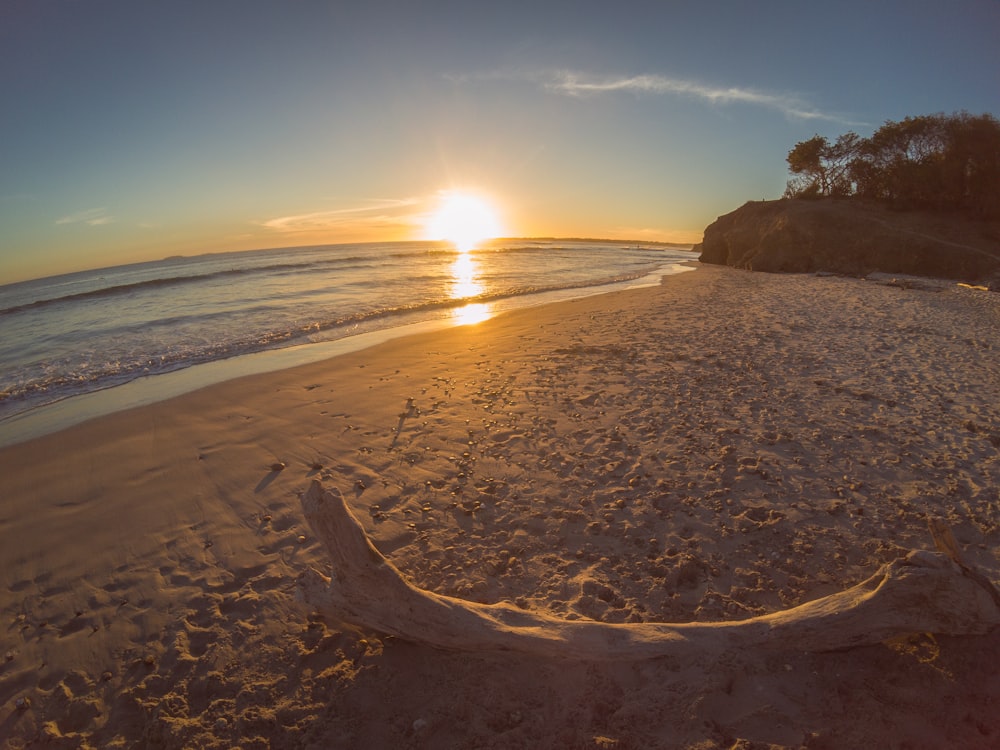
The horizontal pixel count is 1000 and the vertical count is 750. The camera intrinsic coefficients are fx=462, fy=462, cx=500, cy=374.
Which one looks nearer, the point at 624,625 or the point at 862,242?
the point at 624,625

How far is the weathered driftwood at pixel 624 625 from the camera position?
3.00 meters

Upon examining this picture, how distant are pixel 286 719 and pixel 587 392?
6.07 m

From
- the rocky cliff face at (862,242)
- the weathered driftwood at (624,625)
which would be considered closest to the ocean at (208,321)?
the weathered driftwood at (624,625)

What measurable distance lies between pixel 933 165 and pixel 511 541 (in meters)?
41.1

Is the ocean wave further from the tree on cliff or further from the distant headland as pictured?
the tree on cliff

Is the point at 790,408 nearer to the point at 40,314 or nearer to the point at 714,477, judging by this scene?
the point at 714,477

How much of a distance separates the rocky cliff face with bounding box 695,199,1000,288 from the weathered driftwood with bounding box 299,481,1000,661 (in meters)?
25.6

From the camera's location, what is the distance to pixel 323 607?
3211 millimetres

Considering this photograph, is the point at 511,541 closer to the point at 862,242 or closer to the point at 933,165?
the point at 862,242

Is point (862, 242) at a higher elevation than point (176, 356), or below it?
higher

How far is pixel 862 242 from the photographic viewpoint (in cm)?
2684

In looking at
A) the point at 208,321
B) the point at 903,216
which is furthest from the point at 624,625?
the point at 903,216

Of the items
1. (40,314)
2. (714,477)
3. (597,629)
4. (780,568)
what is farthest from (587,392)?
(40,314)

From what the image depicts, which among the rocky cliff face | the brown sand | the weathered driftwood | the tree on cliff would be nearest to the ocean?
the brown sand
